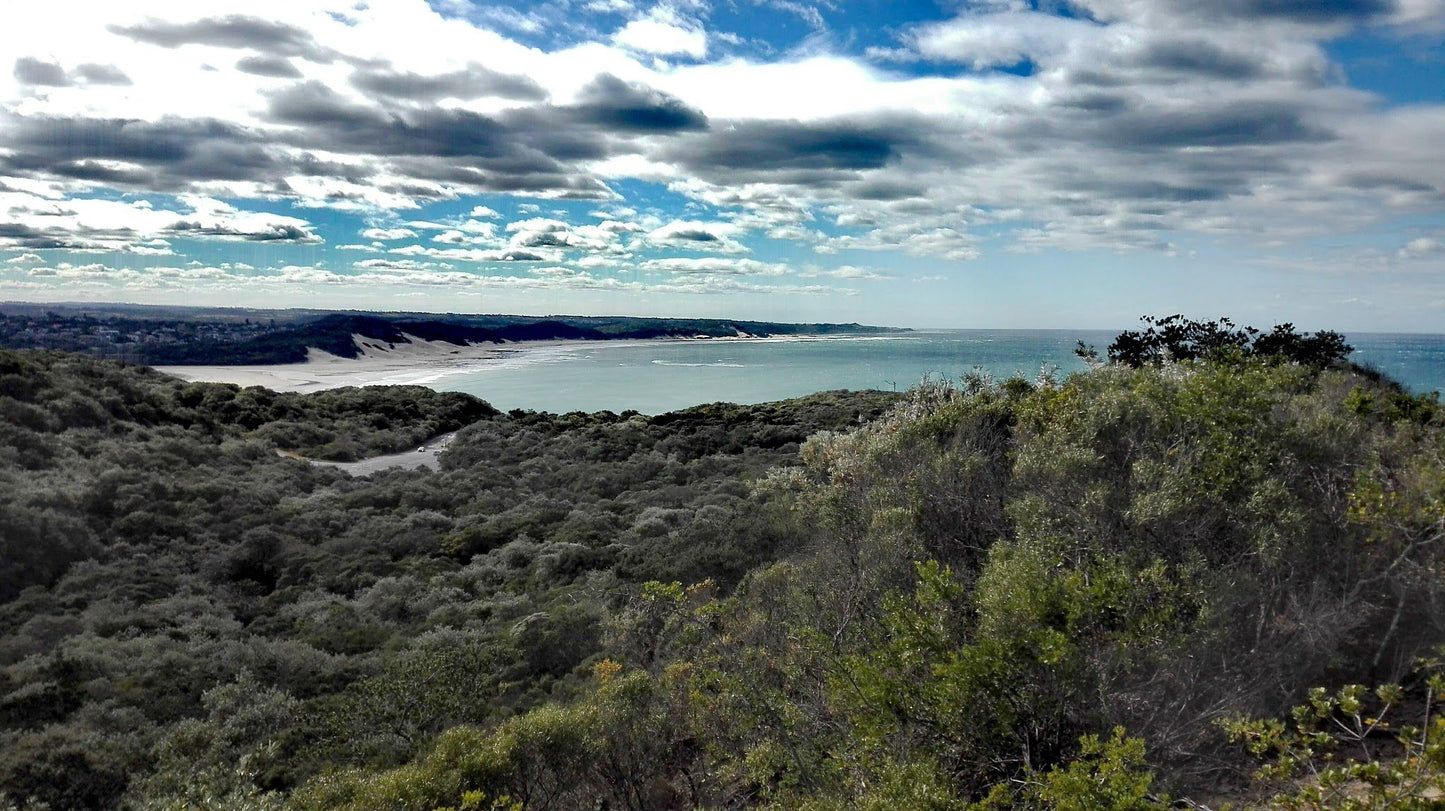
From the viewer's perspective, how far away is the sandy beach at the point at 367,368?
76.1 m

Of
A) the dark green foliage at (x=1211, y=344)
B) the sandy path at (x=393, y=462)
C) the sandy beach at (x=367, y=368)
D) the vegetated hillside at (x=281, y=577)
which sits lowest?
the sandy path at (x=393, y=462)

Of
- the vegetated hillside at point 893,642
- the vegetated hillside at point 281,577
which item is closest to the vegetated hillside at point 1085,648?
the vegetated hillside at point 893,642

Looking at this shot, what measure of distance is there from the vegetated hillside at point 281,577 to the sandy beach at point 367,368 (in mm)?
38523

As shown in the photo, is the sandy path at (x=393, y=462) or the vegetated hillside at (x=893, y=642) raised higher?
the vegetated hillside at (x=893, y=642)

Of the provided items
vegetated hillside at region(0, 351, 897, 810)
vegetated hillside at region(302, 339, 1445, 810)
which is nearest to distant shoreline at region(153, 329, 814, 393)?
vegetated hillside at region(0, 351, 897, 810)

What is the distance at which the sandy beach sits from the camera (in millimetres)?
76062

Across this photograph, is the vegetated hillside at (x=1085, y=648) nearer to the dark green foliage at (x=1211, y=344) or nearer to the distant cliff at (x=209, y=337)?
the dark green foliage at (x=1211, y=344)

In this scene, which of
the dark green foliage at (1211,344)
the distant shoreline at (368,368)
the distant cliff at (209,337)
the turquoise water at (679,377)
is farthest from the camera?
the distant cliff at (209,337)

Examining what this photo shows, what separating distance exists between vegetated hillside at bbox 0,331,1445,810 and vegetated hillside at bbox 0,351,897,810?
10cm

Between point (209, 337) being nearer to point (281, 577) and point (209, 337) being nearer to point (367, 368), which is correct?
point (367, 368)

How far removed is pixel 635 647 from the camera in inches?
489

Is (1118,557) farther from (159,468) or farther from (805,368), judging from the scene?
(805,368)

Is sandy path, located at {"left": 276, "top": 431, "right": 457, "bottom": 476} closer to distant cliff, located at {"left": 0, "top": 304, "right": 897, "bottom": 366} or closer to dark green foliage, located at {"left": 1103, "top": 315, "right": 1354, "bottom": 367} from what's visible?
dark green foliage, located at {"left": 1103, "top": 315, "right": 1354, "bottom": 367}

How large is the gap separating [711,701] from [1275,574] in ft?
19.5
